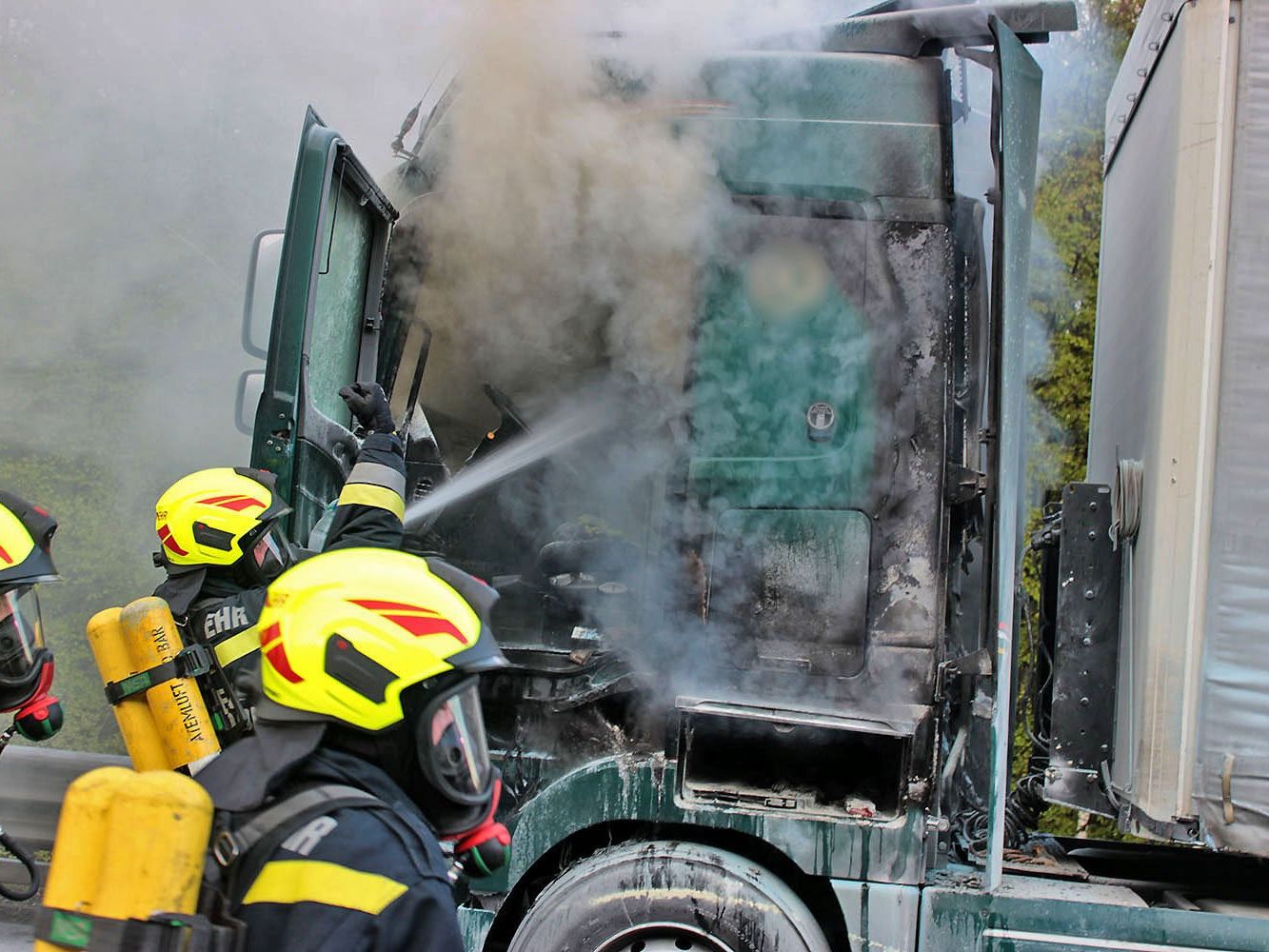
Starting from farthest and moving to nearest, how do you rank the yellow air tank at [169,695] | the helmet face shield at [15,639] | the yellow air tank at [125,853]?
the yellow air tank at [169,695]
the helmet face shield at [15,639]
the yellow air tank at [125,853]

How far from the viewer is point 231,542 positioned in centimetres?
379

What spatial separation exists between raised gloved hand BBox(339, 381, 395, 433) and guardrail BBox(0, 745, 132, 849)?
9.47 feet

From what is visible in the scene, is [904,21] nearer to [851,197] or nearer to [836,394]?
[851,197]

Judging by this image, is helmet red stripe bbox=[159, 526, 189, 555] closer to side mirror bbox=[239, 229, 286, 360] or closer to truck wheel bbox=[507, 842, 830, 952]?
side mirror bbox=[239, 229, 286, 360]

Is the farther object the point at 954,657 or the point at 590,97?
the point at 590,97

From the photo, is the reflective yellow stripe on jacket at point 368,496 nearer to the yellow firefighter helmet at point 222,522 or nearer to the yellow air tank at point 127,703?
the yellow firefighter helmet at point 222,522

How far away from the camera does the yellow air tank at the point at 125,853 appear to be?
149 cm

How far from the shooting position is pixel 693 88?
3664mm

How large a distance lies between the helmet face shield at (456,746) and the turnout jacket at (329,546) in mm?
1345

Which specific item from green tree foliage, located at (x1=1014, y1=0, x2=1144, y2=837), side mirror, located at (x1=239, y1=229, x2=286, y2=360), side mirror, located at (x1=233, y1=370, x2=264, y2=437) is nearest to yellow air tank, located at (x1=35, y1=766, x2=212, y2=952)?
side mirror, located at (x1=239, y1=229, x2=286, y2=360)

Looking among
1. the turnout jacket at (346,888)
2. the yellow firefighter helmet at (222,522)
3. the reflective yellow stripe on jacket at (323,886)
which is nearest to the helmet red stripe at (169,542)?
the yellow firefighter helmet at (222,522)

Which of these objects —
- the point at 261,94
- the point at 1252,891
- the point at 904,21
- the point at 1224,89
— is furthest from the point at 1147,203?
the point at 261,94

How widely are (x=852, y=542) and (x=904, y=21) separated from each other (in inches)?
64.4

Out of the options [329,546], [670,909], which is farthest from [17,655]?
[670,909]
